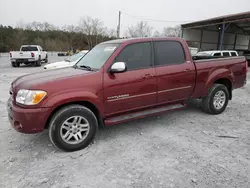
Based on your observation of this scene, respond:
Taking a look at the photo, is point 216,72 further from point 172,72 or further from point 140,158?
point 140,158

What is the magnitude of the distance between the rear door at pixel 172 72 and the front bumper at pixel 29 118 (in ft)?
6.92

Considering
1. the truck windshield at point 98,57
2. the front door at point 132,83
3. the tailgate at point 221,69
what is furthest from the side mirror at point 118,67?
the tailgate at point 221,69

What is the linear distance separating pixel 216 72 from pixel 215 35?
2533 cm

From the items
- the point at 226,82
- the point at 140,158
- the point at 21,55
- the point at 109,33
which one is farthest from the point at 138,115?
the point at 109,33

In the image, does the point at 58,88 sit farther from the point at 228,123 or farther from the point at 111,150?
the point at 228,123

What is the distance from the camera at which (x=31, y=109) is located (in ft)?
8.35

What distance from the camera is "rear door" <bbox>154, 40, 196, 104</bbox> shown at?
3504 mm

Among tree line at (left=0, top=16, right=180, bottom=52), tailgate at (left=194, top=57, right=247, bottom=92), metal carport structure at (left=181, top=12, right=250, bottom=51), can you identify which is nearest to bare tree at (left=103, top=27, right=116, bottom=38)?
tree line at (left=0, top=16, right=180, bottom=52)

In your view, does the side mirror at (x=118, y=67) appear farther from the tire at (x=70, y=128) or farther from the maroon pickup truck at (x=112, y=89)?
the tire at (x=70, y=128)

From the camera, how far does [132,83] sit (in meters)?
→ 3.16

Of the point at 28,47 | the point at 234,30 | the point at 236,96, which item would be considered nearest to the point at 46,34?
the point at 28,47

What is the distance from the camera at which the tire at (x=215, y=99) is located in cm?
426

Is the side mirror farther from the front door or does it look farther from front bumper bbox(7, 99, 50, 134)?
front bumper bbox(7, 99, 50, 134)

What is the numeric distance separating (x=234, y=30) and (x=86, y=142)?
98.3 feet
